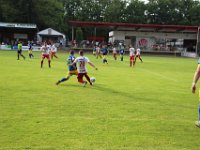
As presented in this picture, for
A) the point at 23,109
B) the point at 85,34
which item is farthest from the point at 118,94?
the point at 85,34

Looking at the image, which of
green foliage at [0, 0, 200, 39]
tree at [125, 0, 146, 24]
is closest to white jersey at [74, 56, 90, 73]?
green foliage at [0, 0, 200, 39]

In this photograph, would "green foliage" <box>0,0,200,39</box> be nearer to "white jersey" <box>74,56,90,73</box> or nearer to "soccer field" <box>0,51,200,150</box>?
"white jersey" <box>74,56,90,73</box>

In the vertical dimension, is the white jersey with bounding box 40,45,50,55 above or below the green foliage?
below

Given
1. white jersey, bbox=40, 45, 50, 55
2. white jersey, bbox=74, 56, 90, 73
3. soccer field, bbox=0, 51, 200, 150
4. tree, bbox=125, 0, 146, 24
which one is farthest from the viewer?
tree, bbox=125, 0, 146, 24

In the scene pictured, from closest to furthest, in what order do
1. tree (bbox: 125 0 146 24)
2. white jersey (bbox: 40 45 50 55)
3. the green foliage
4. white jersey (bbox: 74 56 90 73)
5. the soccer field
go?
the soccer field
white jersey (bbox: 74 56 90 73)
white jersey (bbox: 40 45 50 55)
the green foliage
tree (bbox: 125 0 146 24)

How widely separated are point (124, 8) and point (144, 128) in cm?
8473

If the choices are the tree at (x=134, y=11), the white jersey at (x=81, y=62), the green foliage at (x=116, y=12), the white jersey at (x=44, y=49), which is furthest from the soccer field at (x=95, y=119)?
the tree at (x=134, y=11)

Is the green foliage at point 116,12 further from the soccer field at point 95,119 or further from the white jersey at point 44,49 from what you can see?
the soccer field at point 95,119

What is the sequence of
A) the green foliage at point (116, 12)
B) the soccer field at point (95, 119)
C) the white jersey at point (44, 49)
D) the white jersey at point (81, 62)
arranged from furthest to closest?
the green foliage at point (116, 12), the white jersey at point (44, 49), the white jersey at point (81, 62), the soccer field at point (95, 119)

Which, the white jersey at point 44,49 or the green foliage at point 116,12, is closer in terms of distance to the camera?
the white jersey at point 44,49

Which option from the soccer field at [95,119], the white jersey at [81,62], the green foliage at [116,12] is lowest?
the soccer field at [95,119]

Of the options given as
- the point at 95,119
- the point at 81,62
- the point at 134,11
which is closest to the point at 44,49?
the point at 81,62

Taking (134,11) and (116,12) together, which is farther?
(134,11)

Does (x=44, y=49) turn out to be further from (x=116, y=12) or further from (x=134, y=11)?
(x=134, y=11)
